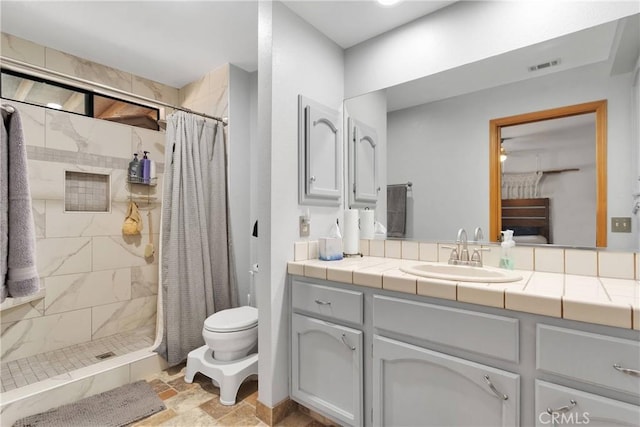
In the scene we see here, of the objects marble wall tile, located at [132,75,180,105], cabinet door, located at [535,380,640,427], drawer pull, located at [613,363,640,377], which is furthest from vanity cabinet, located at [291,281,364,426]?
marble wall tile, located at [132,75,180,105]

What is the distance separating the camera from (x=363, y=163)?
2176 mm

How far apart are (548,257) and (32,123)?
138 inches

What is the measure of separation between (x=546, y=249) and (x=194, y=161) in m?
2.41

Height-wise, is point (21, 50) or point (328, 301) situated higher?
point (21, 50)

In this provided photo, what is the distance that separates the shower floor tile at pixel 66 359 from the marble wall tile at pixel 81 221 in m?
0.92

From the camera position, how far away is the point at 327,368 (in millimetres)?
1609

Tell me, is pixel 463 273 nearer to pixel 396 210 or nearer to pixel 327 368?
pixel 396 210

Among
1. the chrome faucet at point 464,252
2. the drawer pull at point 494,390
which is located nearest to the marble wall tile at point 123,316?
the chrome faucet at point 464,252

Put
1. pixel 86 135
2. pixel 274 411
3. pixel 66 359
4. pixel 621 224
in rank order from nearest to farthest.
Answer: pixel 621 224, pixel 274 411, pixel 66 359, pixel 86 135

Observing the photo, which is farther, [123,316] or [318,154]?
[123,316]

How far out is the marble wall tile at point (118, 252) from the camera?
2699 mm

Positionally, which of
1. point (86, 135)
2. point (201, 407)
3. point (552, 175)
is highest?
point (86, 135)

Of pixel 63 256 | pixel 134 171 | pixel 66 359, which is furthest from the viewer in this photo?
pixel 134 171

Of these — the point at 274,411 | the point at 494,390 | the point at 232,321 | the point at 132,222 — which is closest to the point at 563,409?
the point at 494,390
